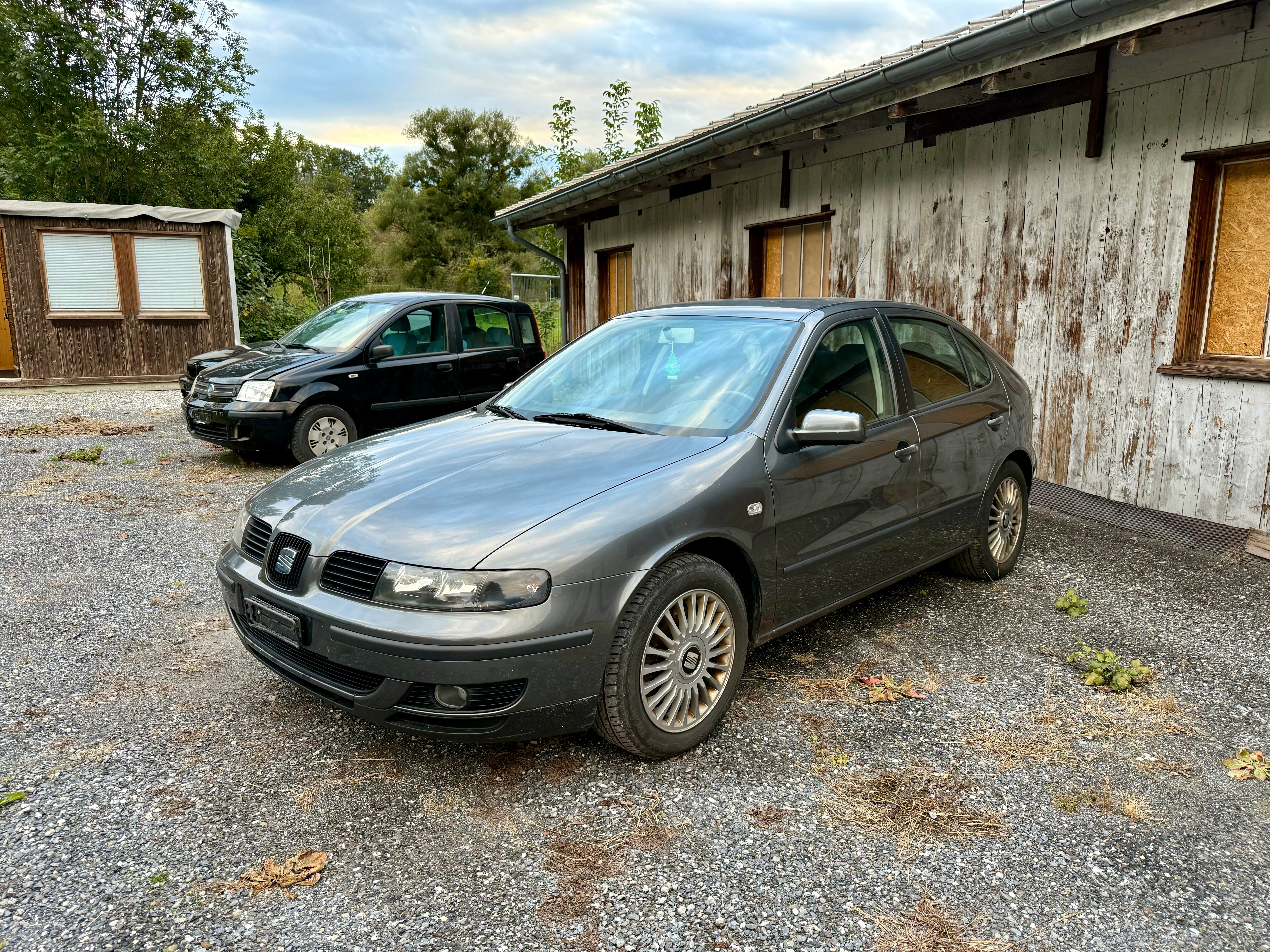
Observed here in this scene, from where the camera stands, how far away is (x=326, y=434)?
26.1ft

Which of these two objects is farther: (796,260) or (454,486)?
(796,260)

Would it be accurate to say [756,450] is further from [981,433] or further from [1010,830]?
[981,433]

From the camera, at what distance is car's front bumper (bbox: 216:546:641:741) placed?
2.50m

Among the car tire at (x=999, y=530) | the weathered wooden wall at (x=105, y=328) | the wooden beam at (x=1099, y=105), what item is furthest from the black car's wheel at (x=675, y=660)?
the weathered wooden wall at (x=105, y=328)

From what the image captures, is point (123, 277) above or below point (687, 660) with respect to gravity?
above

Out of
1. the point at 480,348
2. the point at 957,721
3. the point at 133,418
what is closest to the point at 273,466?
the point at 480,348

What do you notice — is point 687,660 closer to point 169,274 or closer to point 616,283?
point 616,283

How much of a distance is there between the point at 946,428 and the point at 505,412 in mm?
2142

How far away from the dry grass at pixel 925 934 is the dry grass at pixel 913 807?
0.31m

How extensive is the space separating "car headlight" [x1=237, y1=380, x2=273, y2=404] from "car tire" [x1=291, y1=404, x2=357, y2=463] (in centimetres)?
34

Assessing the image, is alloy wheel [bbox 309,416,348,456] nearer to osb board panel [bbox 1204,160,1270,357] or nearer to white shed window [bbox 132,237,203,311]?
osb board panel [bbox 1204,160,1270,357]

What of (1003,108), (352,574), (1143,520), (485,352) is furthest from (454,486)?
(485,352)

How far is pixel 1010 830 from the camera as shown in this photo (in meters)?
2.61

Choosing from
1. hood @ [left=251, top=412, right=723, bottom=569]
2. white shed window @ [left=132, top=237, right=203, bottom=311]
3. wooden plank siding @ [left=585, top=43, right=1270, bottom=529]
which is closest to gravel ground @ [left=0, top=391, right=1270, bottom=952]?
hood @ [left=251, top=412, right=723, bottom=569]
